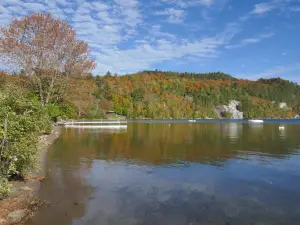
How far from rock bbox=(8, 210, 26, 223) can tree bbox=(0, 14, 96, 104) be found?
24117 millimetres

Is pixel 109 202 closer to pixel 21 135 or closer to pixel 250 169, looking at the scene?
pixel 21 135

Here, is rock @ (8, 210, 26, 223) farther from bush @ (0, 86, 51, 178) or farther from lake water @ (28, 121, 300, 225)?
bush @ (0, 86, 51, 178)

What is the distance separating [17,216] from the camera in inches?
314

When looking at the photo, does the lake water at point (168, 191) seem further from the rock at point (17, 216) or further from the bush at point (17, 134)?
the bush at point (17, 134)

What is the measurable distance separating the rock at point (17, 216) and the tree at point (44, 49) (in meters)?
24.1

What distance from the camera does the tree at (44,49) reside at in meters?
29.5

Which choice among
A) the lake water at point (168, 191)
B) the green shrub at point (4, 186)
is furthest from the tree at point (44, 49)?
the green shrub at point (4, 186)

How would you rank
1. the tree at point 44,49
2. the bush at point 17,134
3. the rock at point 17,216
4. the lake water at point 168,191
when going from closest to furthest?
the rock at point 17,216 < the lake water at point 168,191 < the bush at point 17,134 < the tree at point 44,49

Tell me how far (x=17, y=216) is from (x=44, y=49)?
25.5 m

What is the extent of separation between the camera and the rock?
7.75 meters

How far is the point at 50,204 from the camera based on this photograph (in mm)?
9312

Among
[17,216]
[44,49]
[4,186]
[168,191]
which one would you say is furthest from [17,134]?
[44,49]

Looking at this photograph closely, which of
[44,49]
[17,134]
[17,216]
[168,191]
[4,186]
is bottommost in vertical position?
[168,191]

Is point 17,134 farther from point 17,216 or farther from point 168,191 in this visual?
point 168,191
